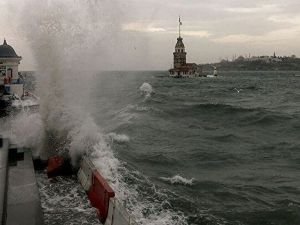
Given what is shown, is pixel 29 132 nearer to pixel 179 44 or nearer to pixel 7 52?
pixel 7 52

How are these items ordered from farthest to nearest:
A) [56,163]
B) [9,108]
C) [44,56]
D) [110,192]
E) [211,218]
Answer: [9,108] < [44,56] < [56,163] < [211,218] < [110,192]

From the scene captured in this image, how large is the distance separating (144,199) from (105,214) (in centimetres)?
202

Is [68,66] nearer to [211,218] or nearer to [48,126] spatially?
[48,126]

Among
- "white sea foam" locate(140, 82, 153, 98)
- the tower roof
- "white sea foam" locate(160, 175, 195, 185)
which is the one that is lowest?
"white sea foam" locate(160, 175, 195, 185)

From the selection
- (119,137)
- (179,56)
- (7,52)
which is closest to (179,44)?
(179,56)

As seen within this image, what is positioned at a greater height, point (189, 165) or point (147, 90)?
point (147, 90)

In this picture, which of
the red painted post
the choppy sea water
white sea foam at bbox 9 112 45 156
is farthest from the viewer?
white sea foam at bbox 9 112 45 156

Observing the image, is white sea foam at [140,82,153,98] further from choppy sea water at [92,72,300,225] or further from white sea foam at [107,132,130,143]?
white sea foam at [107,132,130,143]

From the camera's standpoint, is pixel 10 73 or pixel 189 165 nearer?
pixel 189 165

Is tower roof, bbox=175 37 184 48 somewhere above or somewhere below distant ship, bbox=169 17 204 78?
above

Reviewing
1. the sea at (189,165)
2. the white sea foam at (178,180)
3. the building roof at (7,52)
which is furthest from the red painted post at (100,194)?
the building roof at (7,52)

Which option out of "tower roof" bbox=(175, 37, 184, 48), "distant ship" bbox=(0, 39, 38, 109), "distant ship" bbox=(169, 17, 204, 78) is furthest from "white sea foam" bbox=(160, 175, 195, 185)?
"tower roof" bbox=(175, 37, 184, 48)

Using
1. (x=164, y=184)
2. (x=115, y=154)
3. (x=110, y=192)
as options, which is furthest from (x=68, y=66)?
(x=110, y=192)

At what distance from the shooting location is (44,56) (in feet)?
43.2
